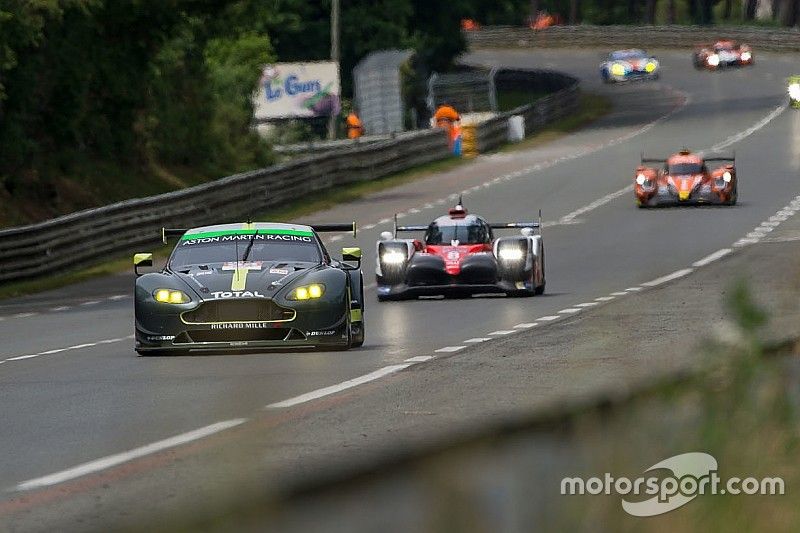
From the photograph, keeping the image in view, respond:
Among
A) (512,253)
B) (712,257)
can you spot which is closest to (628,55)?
(712,257)

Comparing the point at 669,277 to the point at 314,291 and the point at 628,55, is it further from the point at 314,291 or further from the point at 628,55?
the point at 628,55

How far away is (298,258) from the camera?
1722 cm

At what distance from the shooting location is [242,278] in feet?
53.6

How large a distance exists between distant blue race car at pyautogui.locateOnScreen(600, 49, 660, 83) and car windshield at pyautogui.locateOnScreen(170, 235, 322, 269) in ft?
241

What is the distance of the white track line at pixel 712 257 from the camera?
94.7 feet

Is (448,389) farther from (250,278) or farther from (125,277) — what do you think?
(125,277)

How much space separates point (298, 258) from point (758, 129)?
4707 centimetres

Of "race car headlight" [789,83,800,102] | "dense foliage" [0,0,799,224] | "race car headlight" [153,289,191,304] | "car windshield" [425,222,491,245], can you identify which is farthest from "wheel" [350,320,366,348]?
"race car headlight" [789,83,800,102]

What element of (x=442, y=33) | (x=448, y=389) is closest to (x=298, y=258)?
(x=448, y=389)

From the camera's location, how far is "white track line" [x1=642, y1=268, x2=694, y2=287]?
990 inches

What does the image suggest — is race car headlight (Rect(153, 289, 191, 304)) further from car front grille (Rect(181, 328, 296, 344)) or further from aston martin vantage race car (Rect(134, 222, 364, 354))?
car front grille (Rect(181, 328, 296, 344))

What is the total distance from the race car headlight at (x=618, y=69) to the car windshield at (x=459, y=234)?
66.2 m

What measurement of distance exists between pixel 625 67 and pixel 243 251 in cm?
7441

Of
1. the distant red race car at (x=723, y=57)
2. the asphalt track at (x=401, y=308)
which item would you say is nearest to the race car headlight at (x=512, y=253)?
the asphalt track at (x=401, y=308)
